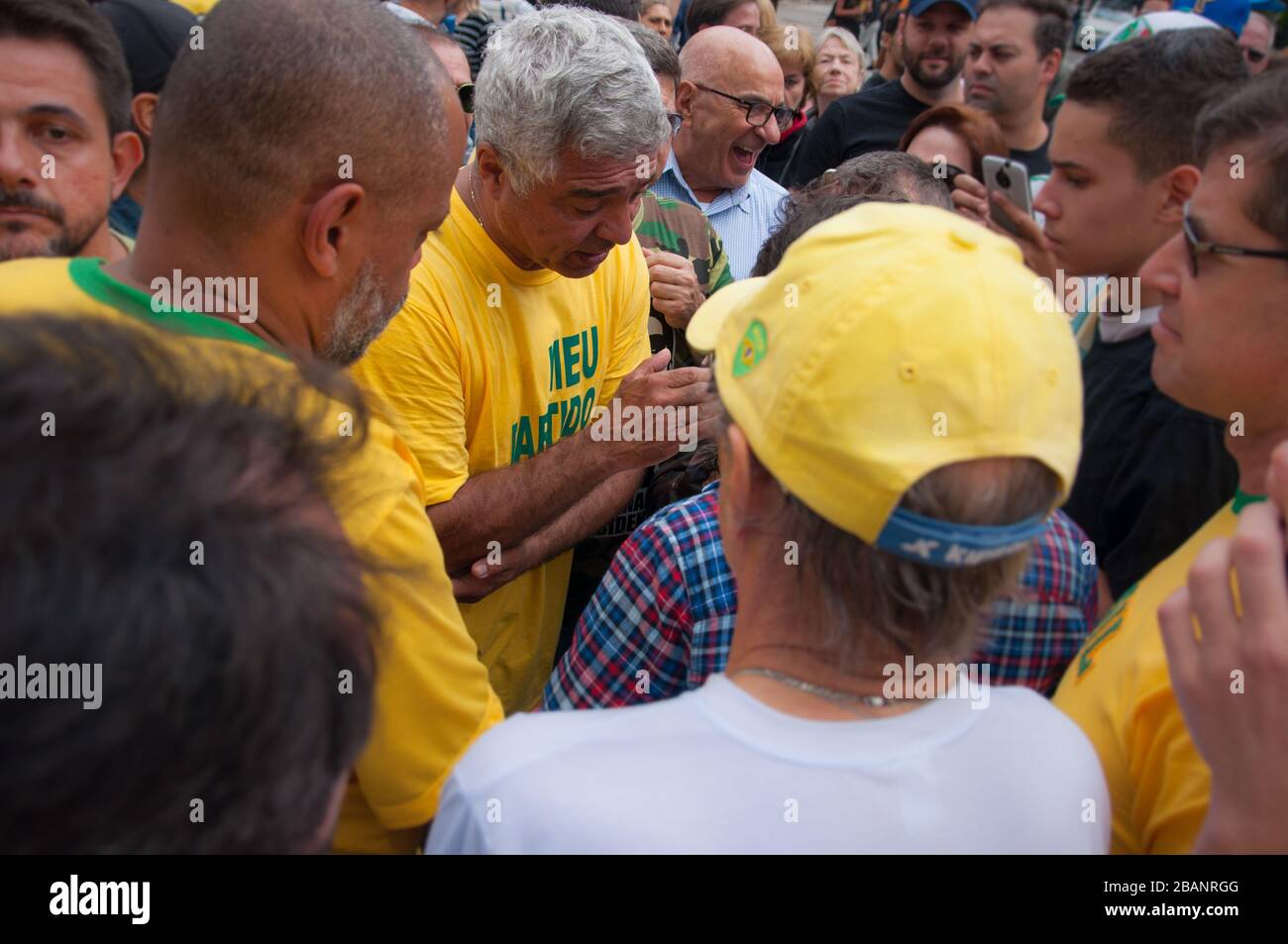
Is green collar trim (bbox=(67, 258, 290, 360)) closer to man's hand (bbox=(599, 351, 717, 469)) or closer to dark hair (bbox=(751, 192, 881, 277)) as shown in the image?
man's hand (bbox=(599, 351, 717, 469))

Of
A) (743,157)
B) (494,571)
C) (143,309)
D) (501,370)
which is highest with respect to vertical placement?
(743,157)

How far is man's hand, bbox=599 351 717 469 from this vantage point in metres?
2.63

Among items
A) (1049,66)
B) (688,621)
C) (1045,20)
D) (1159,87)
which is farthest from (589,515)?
(1045,20)

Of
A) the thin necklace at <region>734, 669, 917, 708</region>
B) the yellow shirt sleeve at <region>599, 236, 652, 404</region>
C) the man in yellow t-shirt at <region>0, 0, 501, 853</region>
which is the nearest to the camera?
the thin necklace at <region>734, 669, 917, 708</region>

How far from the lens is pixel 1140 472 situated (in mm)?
2232

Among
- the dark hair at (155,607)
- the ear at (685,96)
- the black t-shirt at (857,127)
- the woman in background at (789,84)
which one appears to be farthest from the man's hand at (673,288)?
the woman in background at (789,84)

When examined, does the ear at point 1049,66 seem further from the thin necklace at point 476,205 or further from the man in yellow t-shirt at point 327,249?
the man in yellow t-shirt at point 327,249

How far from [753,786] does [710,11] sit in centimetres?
634

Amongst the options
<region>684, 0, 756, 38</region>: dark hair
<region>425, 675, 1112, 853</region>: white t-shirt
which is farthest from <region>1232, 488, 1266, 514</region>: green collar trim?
<region>684, 0, 756, 38</region>: dark hair

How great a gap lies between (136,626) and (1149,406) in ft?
7.29

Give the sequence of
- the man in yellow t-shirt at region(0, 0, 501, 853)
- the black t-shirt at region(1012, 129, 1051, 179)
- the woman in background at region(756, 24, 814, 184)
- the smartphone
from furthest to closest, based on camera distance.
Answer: the woman in background at region(756, 24, 814, 184), the black t-shirt at region(1012, 129, 1051, 179), the smartphone, the man in yellow t-shirt at region(0, 0, 501, 853)

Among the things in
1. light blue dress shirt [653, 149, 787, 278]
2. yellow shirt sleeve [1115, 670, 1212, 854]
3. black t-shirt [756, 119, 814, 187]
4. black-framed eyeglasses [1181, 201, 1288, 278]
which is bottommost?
yellow shirt sleeve [1115, 670, 1212, 854]

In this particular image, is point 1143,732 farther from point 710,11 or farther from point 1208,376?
point 710,11

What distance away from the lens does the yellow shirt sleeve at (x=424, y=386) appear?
243cm
